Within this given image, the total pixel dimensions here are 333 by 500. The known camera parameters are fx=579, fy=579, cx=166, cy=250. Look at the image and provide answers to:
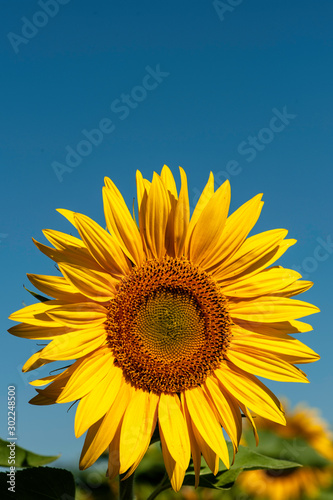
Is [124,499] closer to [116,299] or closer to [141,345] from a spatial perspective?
[141,345]

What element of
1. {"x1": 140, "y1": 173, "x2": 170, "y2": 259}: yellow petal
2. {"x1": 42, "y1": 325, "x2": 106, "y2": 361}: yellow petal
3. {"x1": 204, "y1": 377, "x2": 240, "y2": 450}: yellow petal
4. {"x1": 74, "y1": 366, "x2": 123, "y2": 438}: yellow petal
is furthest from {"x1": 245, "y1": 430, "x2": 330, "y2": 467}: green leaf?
{"x1": 140, "y1": 173, "x2": 170, "y2": 259}: yellow petal

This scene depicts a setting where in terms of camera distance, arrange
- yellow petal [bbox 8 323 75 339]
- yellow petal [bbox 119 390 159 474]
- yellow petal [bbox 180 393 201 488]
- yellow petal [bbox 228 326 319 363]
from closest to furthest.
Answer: yellow petal [bbox 119 390 159 474], yellow petal [bbox 8 323 75 339], yellow petal [bbox 180 393 201 488], yellow petal [bbox 228 326 319 363]

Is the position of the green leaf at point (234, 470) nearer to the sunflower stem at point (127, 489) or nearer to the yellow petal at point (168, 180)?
the sunflower stem at point (127, 489)

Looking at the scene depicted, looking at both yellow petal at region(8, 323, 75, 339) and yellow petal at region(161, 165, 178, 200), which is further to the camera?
yellow petal at region(161, 165, 178, 200)

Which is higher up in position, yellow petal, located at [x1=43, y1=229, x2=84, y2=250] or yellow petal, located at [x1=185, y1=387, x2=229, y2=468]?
yellow petal, located at [x1=43, y1=229, x2=84, y2=250]

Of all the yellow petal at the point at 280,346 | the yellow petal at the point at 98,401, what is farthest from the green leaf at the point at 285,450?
the yellow petal at the point at 98,401

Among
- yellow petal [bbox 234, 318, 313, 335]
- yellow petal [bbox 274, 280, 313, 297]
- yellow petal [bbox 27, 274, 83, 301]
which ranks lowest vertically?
yellow petal [bbox 234, 318, 313, 335]

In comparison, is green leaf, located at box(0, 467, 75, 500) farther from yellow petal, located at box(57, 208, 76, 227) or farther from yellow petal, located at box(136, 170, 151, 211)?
yellow petal, located at box(136, 170, 151, 211)
